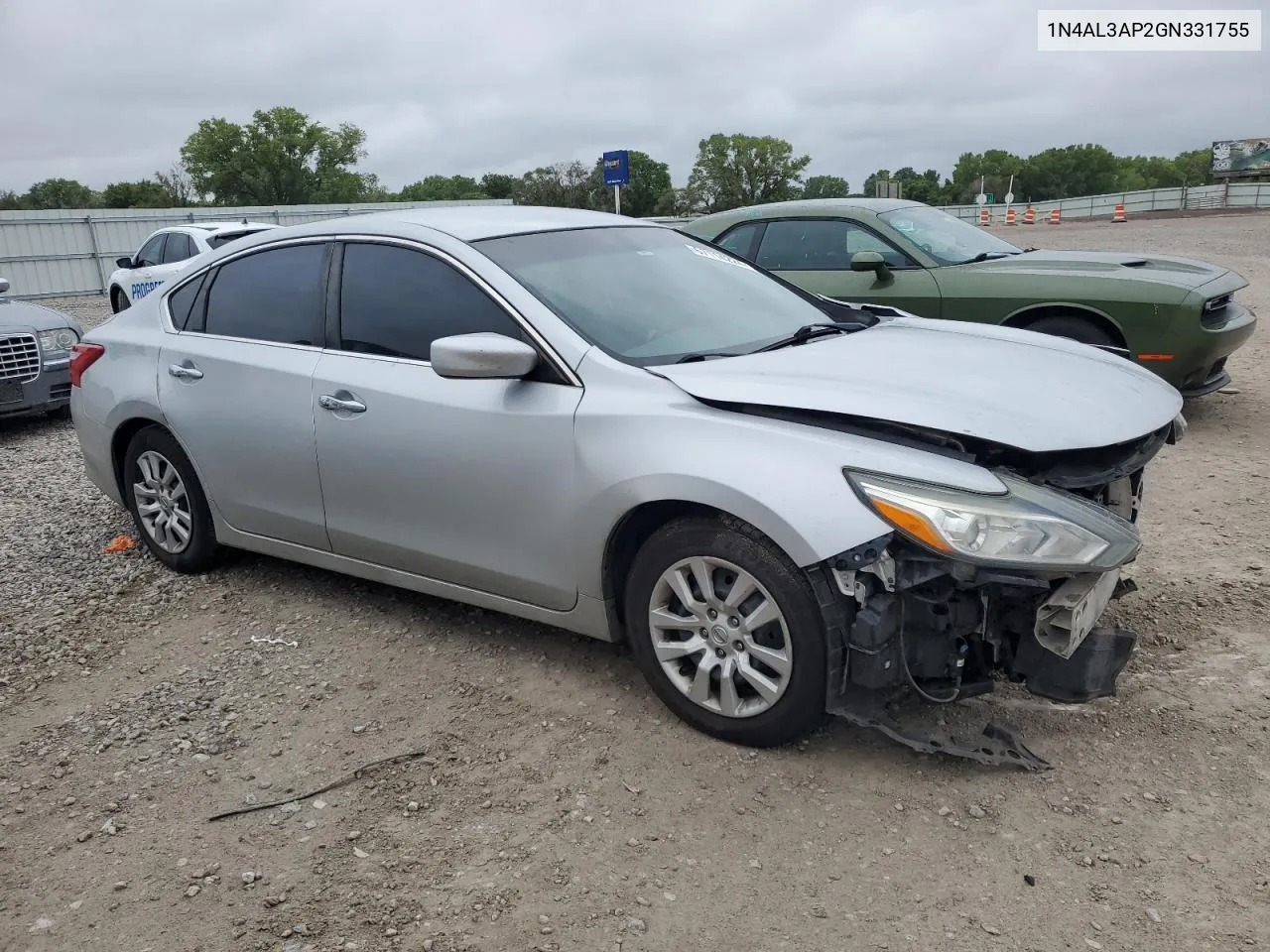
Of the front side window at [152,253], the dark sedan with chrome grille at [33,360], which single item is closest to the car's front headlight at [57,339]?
the dark sedan with chrome grille at [33,360]

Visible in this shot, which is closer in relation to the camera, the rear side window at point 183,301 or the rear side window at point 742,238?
the rear side window at point 183,301

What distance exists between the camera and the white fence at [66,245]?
26234 millimetres

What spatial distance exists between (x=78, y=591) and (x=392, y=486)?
2.16 metres

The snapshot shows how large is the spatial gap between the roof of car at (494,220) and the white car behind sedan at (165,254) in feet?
40.1

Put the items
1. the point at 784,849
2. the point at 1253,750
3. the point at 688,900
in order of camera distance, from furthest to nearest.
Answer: the point at 1253,750 < the point at 784,849 < the point at 688,900

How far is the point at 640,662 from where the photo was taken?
350cm

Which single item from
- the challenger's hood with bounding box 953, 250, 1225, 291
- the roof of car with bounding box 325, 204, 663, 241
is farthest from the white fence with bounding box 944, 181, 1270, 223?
the roof of car with bounding box 325, 204, 663, 241

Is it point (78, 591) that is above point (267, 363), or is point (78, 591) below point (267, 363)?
below

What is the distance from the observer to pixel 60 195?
8112 cm

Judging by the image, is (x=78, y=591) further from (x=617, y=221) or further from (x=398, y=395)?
(x=617, y=221)

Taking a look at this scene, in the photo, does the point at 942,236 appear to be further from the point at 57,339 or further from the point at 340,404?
the point at 57,339

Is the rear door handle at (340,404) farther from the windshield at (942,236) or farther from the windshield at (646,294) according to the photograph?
the windshield at (942,236)

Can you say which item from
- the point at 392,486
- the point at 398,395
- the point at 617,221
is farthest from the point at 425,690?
the point at 617,221

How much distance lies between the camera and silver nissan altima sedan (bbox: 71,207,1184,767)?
9.75ft
